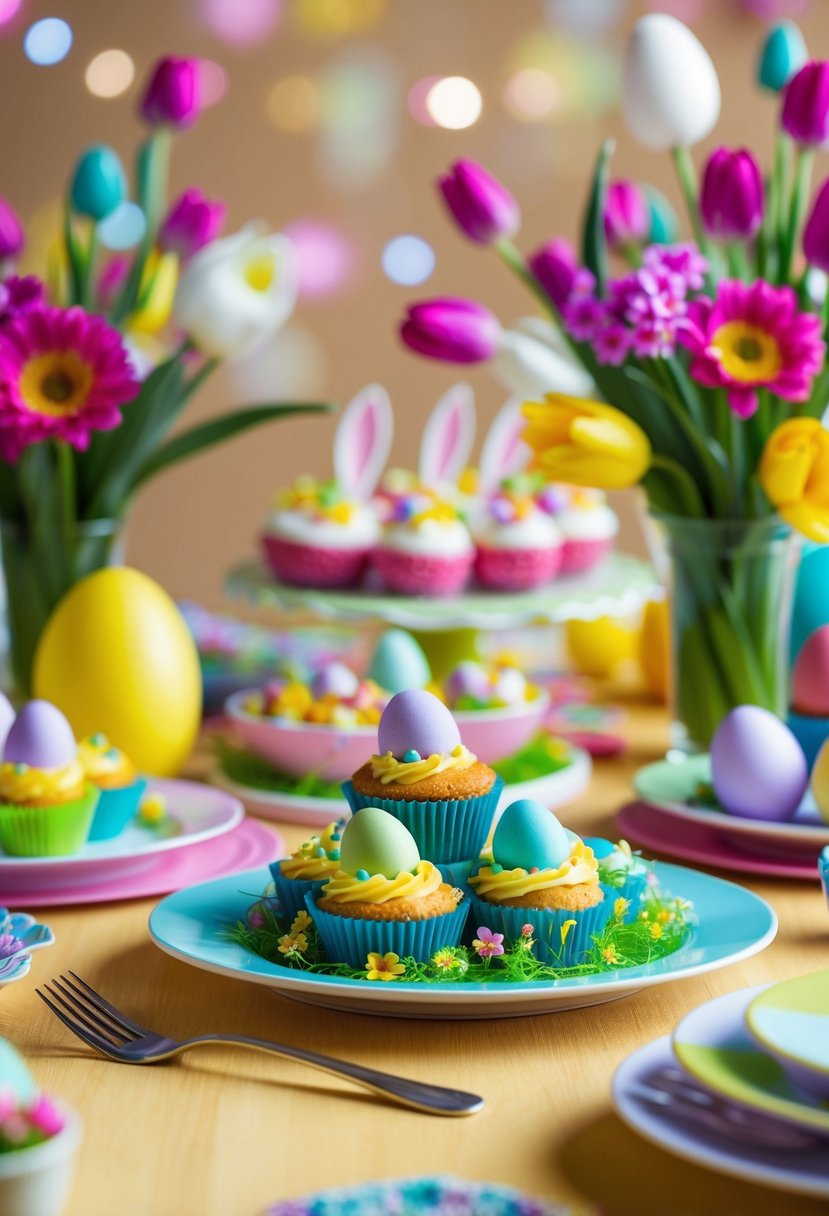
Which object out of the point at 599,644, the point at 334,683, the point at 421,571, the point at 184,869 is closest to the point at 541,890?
the point at 184,869

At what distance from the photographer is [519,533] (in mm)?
1541

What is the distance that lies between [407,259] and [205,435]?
1.70 m

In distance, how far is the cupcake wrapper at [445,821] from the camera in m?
0.85

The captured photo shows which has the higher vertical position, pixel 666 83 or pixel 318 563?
pixel 666 83

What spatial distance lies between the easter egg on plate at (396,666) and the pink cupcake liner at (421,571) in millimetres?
168

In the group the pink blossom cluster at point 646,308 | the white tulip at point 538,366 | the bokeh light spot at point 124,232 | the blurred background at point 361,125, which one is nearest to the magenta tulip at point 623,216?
the white tulip at point 538,366

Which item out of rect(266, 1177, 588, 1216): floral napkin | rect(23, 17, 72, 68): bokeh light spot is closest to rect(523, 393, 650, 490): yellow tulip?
rect(266, 1177, 588, 1216): floral napkin

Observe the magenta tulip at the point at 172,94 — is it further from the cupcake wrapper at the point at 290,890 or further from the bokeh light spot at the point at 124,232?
the bokeh light spot at the point at 124,232

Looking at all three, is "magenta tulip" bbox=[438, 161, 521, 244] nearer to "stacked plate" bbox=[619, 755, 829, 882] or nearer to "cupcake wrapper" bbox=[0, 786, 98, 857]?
"stacked plate" bbox=[619, 755, 829, 882]

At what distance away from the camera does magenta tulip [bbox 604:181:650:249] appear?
4.76 ft

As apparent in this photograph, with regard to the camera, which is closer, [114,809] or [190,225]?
[114,809]

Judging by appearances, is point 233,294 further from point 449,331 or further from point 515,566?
point 515,566

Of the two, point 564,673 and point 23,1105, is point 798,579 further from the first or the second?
point 23,1105

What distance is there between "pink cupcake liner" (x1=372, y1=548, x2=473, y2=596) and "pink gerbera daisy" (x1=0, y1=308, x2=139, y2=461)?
1.15 ft
